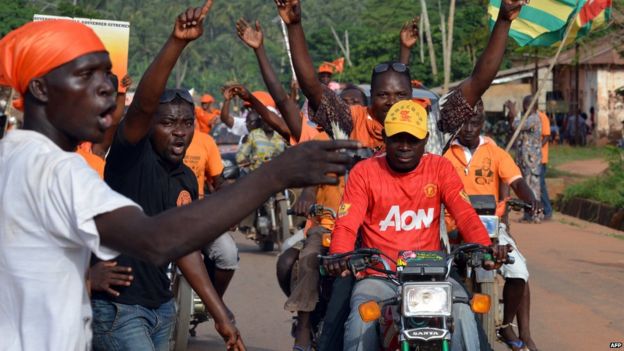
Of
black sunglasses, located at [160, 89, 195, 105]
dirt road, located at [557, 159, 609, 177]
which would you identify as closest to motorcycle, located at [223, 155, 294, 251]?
black sunglasses, located at [160, 89, 195, 105]

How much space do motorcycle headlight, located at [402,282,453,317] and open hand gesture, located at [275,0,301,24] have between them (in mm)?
1817

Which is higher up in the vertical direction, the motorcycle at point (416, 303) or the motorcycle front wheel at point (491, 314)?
the motorcycle at point (416, 303)

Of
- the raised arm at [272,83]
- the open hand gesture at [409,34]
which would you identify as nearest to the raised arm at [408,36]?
the open hand gesture at [409,34]

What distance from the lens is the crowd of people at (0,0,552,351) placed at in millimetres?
2811

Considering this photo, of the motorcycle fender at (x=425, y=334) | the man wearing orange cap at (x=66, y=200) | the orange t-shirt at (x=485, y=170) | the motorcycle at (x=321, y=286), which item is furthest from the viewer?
the orange t-shirt at (x=485, y=170)

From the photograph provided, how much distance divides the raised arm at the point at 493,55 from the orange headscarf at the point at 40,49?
3546 millimetres

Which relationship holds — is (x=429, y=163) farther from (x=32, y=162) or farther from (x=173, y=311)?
(x=32, y=162)

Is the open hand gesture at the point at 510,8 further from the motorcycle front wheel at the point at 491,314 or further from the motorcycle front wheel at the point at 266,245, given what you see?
the motorcycle front wheel at the point at 266,245

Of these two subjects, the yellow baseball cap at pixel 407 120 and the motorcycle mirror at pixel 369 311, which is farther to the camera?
the yellow baseball cap at pixel 407 120

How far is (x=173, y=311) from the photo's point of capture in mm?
4984

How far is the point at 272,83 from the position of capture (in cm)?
779

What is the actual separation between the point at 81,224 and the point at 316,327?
4.61 meters

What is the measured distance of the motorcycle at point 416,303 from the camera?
5172 mm

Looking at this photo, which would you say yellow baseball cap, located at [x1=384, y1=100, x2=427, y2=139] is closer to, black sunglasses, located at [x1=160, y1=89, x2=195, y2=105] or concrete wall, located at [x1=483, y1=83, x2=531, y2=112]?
black sunglasses, located at [x1=160, y1=89, x2=195, y2=105]
